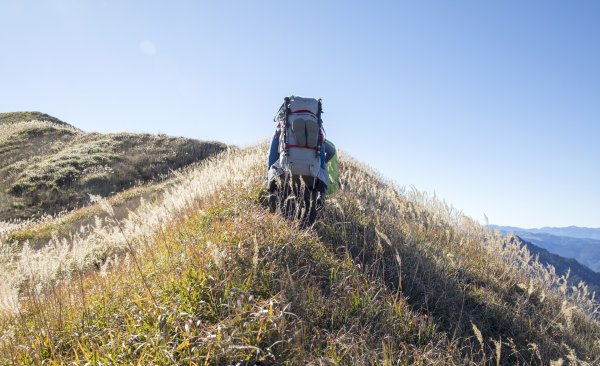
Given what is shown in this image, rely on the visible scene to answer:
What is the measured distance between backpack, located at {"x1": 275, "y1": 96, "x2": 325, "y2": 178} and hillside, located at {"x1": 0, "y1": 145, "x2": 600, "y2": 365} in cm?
81

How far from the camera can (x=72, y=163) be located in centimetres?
2494

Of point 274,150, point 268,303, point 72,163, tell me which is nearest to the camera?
point 268,303

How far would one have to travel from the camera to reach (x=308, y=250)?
481 cm

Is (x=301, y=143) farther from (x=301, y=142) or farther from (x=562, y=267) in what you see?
(x=562, y=267)

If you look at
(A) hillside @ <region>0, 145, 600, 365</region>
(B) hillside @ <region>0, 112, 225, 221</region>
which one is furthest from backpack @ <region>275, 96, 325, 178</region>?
(B) hillside @ <region>0, 112, 225, 221</region>

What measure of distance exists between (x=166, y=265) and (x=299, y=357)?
5.84 feet

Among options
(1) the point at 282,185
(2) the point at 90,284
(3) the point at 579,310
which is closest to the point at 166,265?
(2) the point at 90,284

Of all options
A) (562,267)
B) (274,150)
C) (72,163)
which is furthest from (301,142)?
(562,267)

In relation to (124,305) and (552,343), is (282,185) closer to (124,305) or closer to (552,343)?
(124,305)

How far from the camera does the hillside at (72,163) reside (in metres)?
21.1

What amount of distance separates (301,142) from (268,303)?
2857mm

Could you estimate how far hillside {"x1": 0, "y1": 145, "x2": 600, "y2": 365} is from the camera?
3090 mm

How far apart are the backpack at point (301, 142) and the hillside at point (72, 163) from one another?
1315cm

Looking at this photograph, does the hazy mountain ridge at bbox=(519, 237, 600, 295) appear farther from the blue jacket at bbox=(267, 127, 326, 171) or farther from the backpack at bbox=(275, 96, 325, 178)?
the blue jacket at bbox=(267, 127, 326, 171)
